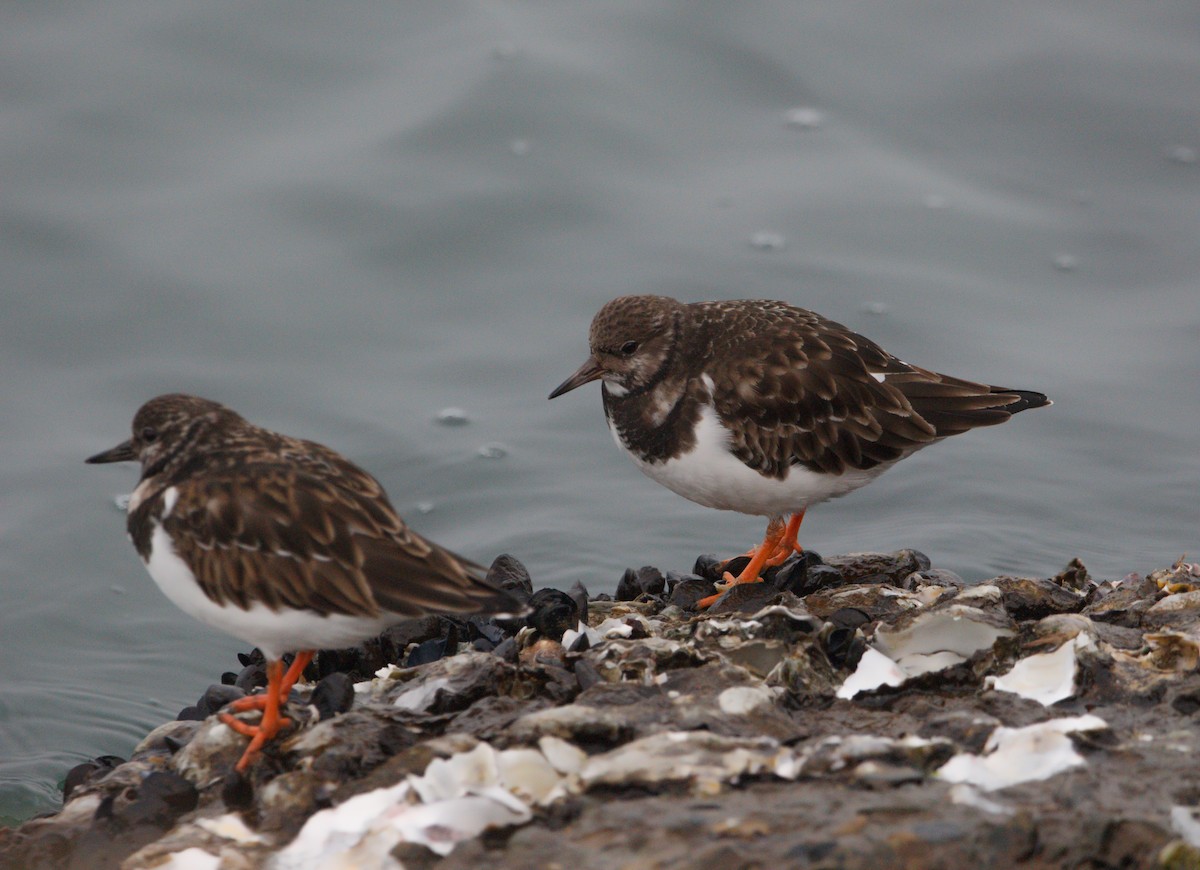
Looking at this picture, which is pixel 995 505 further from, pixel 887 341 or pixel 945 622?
pixel 945 622

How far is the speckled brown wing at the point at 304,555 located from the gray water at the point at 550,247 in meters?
3.15

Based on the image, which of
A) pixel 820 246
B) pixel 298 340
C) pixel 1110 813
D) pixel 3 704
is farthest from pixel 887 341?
pixel 1110 813

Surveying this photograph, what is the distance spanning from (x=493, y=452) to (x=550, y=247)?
2.02m

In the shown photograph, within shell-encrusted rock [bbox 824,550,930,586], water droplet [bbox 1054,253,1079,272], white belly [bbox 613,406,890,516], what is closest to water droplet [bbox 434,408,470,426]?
white belly [bbox 613,406,890,516]

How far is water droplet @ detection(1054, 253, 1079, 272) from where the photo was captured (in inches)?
404

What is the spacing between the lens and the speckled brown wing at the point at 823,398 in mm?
5680

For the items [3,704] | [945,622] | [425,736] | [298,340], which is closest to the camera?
[425,736]

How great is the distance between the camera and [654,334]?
5867 mm

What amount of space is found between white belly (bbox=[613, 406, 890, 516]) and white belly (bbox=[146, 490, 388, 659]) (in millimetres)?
1755

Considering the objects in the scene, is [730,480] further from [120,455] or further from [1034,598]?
[120,455]

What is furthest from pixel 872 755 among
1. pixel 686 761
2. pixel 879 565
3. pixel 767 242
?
pixel 767 242

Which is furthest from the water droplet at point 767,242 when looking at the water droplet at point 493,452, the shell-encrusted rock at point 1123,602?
the shell-encrusted rock at point 1123,602

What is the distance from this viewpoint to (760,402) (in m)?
5.66

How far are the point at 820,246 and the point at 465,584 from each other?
6660mm
